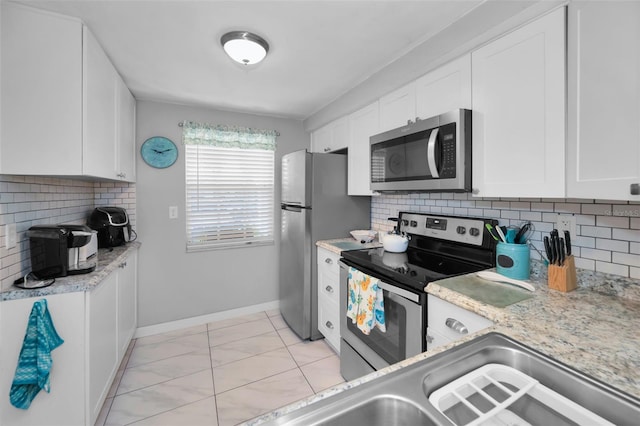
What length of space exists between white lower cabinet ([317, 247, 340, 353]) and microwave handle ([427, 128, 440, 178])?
3.40 feet

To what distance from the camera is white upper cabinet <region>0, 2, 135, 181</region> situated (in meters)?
1.38

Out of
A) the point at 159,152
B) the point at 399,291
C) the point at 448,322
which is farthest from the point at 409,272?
the point at 159,152

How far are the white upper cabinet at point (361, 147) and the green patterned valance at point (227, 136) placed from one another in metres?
1.13

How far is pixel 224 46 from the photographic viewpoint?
A: 175 centimetres

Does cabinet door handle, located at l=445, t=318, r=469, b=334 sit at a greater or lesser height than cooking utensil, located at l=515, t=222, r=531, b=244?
lesser

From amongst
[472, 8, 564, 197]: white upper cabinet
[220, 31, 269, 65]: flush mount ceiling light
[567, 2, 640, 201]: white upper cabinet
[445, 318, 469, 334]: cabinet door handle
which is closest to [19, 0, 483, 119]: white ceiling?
[220, 31, 269, 65]: flush mount ceiling light

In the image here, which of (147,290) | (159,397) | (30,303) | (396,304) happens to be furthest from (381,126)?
(147,290)

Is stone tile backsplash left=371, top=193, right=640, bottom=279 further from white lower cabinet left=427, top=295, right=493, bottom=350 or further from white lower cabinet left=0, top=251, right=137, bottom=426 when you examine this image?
white lower cabinet left=0, top=251, right=137, bottom=426

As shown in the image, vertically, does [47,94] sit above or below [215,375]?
above

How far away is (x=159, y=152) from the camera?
2.82m

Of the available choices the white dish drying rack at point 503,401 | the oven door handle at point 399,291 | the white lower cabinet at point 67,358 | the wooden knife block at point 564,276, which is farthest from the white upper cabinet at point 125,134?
the wooden knife block at point 564,276

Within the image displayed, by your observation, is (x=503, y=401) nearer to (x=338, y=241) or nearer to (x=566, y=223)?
(x=566, y=223)

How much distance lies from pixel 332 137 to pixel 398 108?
1.04 metres

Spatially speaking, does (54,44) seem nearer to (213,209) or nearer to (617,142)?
(213,209)
